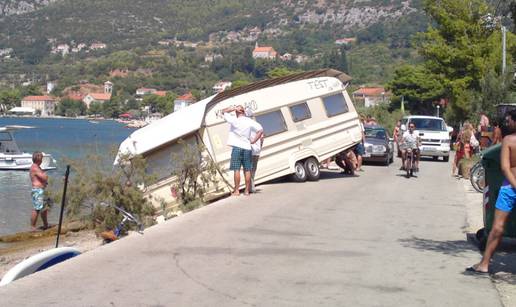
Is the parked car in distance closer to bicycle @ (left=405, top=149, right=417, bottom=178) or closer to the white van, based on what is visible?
the white van

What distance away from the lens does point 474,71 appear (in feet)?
162

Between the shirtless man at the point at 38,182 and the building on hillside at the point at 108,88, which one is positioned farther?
the building on hillside at the point at 108,88

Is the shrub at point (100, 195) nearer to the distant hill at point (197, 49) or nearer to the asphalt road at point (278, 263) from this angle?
the asphalt road at point (278, 263)

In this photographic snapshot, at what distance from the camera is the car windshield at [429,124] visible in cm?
3353

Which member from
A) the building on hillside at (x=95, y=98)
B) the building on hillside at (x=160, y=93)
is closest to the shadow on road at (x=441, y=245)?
the building on hillside at (x=160, y=93)

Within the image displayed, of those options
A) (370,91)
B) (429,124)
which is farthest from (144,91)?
(429,124)

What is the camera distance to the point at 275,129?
784 inches

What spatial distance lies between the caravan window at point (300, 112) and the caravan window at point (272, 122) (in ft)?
1.38

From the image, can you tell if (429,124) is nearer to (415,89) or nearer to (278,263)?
(278,263)

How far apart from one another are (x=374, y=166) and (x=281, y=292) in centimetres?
2054

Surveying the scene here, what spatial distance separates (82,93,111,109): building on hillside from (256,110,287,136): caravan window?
126 metres

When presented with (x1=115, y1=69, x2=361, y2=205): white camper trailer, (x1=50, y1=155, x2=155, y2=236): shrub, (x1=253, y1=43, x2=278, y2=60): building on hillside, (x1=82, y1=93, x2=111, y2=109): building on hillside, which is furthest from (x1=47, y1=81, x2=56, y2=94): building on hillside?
(x1=50, y1=155, x2=155, y2=236): shrub

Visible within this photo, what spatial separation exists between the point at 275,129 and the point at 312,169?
1.61 metres

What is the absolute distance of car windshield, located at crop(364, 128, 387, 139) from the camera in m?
29.6
